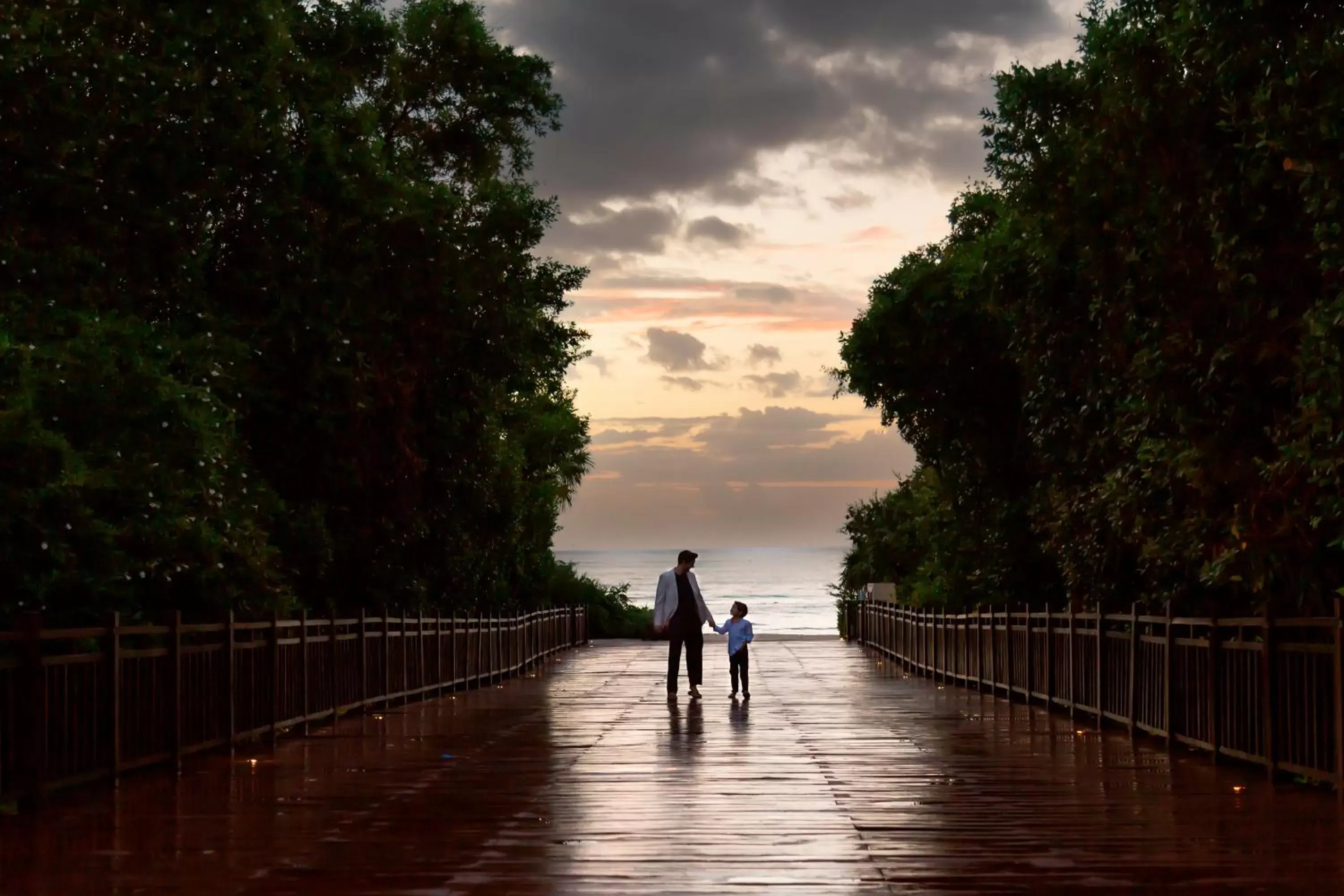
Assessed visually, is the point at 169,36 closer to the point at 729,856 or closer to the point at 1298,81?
the point at 1298,81

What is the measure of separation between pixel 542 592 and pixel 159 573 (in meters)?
41.8

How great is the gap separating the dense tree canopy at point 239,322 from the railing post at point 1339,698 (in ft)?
34.0

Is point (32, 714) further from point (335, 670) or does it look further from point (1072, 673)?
point (1072, 673)

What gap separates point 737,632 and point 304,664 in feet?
28.9

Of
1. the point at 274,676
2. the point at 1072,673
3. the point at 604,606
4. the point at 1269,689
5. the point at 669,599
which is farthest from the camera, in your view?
the point at 604,606

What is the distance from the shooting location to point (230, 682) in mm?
19109

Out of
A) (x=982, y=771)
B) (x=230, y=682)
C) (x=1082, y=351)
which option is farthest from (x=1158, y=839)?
(x=1082, y=351)

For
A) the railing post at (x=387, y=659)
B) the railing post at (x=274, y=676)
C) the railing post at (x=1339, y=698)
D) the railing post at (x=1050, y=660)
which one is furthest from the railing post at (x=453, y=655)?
the railing post at (x=1339, y=698)

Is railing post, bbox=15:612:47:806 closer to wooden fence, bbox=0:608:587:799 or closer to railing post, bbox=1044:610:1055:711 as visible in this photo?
wooden fence, bbox=0:608:587:799

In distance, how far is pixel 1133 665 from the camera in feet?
67.3

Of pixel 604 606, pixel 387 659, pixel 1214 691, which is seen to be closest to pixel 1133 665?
pixel 1214 691

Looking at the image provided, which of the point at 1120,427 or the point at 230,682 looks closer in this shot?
the point at 230,682

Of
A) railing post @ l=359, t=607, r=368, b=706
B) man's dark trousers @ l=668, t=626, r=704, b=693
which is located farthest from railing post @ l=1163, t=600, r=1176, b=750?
railing post @ l=359, t=607, r=368, b=706

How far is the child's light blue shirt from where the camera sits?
2952cm
